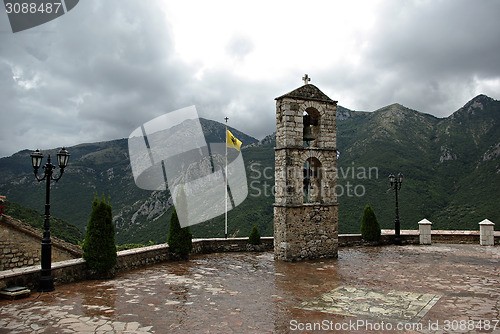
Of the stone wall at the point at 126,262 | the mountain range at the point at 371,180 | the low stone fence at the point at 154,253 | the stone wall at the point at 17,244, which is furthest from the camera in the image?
the mountain range at the point at 371,180

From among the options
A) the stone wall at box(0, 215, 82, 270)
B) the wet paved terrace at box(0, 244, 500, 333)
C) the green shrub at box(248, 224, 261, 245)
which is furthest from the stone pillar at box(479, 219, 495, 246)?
the stone wall at box(0, 215, 82, 270)

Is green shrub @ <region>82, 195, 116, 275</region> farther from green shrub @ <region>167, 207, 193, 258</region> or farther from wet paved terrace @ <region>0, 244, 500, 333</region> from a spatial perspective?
green shrub @ <region>167, 207, 193, 258</region>

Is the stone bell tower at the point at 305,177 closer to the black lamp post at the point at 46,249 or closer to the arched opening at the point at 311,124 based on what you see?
the arched opening at the point at 311,124

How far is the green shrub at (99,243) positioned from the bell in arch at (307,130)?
8073 mm

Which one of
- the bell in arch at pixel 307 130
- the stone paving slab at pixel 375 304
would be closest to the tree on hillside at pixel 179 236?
the bell in arch at pixel 307 130

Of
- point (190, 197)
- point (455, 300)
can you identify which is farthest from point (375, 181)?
point (455, 300)

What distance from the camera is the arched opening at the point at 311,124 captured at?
1420 centimetres

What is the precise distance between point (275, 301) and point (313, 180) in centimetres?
738

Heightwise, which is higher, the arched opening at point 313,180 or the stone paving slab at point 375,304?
the arched opening at point 313,180

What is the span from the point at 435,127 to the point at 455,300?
64.8m

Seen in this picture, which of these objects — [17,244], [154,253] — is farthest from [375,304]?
[17,244]

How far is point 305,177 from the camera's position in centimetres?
1400

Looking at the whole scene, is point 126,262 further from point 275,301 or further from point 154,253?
point 275,301

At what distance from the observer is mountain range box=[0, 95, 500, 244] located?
116 ft
